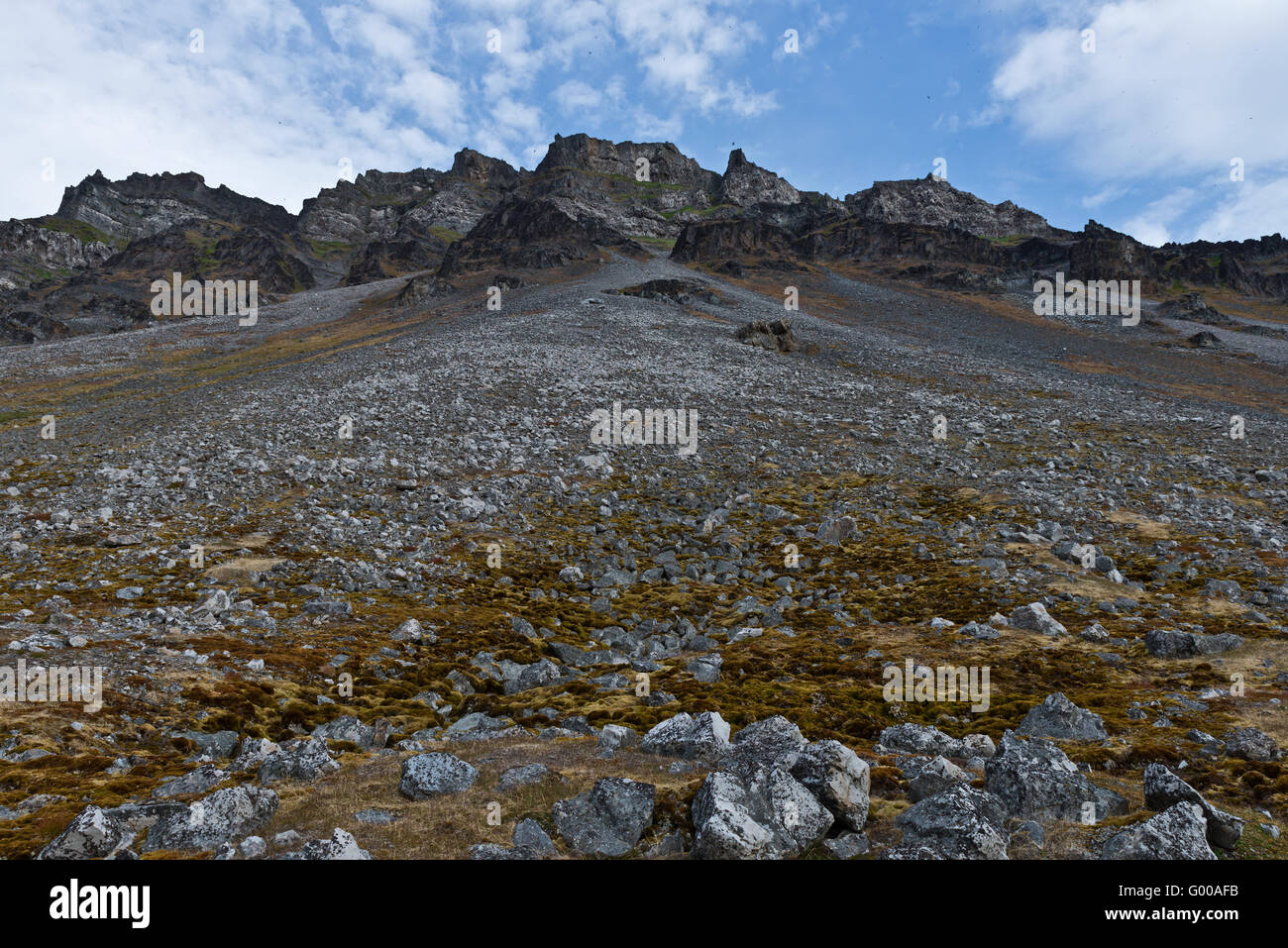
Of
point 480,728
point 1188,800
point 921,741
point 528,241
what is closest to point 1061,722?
point 921,741

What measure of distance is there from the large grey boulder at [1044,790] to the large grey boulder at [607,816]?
10.4ft

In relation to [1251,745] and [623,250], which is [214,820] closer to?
[1251,745]

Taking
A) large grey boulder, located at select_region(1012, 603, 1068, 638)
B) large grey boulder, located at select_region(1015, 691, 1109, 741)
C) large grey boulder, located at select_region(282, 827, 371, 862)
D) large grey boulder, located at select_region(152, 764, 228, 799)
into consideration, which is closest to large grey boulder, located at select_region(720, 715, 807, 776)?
large grey boulder, located at select_region(1015, 691, 1109, 741)

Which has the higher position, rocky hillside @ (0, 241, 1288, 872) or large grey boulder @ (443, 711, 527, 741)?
rocky hillside @ (0, 241, 1288, 872)

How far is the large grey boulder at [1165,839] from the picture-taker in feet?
15.4

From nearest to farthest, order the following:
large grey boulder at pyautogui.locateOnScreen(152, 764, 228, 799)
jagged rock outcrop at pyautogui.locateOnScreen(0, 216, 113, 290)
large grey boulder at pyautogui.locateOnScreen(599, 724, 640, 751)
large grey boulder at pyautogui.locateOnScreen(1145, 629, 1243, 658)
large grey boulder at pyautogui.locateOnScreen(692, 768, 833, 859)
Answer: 1. large grey boulder at pyautogui.locateOnScreen(692, 768, 833, 859)
2. large grey boulder at pyautogui.locateOnScreen(152, 764, 228, 799)
3. large grey boulder at pyautogui.locateOnScreen(599, 724, 640, 751)
4. large grey boulder at pyautogui.locateOnScreen(1145, 629, 1243, 658)
5. jagged rock outcrop at pyautogui.locateOnScreen(0, 216, 113, 290)

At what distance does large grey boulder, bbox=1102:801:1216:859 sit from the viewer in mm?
4680

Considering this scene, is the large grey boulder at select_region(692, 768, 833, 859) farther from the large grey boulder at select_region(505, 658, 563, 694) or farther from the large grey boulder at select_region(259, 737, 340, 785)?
the large grey boulder at select_region(505, 658, 563, 694)

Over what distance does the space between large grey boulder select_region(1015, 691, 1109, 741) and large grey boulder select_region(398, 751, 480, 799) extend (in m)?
6.43

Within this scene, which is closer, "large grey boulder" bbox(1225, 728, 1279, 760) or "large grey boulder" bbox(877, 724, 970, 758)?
"large grey boulder" bbox(1225, 728, 1279, 760)

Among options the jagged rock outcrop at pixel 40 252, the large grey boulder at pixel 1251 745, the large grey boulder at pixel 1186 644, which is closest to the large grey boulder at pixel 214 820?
the large grey boulder at pixel 1251 745

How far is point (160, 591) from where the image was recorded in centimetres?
1166

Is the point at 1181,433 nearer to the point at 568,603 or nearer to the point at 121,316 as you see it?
the point at 568,603

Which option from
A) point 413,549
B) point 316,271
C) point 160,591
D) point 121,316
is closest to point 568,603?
point 413,549
